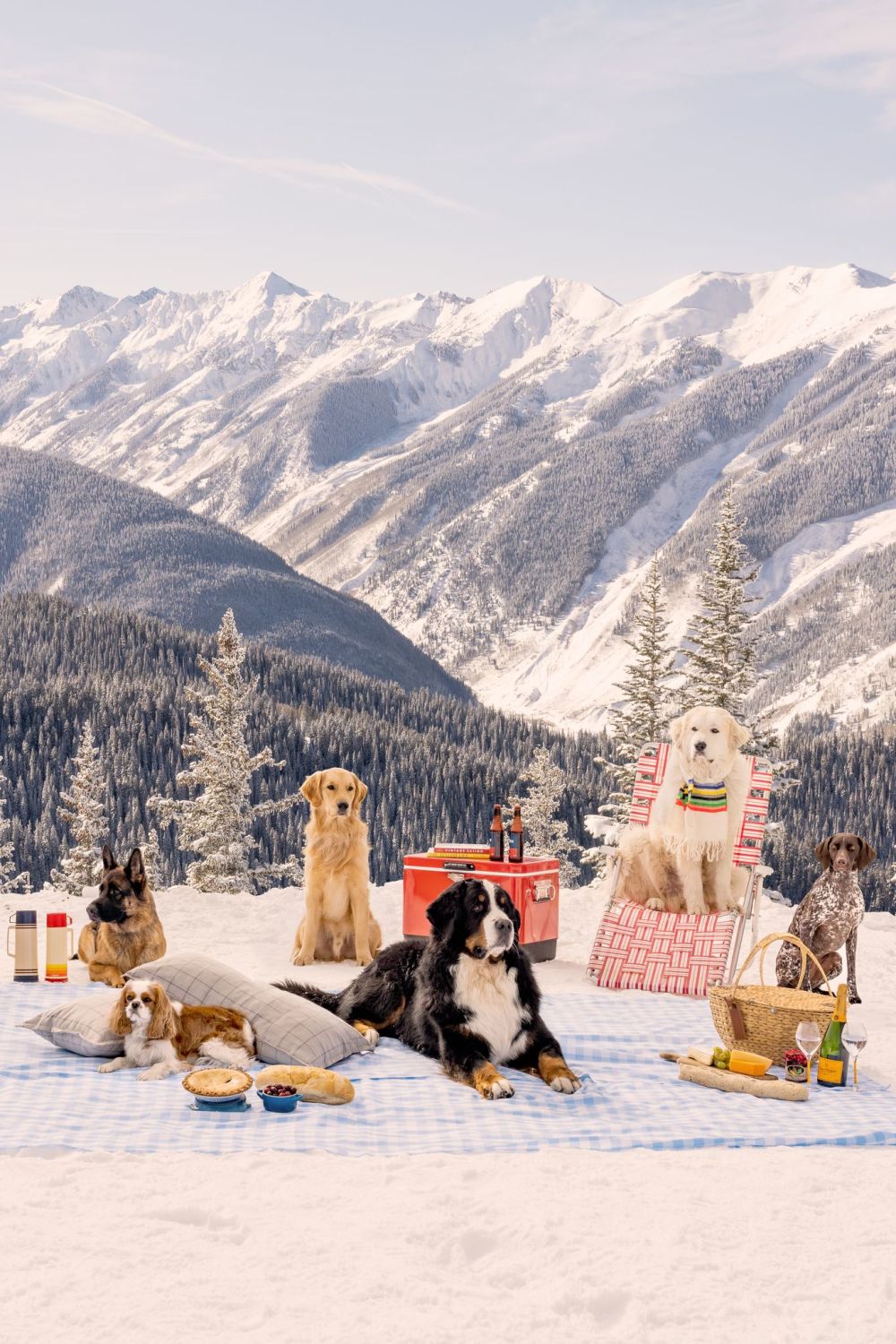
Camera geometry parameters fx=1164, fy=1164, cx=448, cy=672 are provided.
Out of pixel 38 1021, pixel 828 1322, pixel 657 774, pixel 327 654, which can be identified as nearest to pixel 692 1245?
pixel 828 1322

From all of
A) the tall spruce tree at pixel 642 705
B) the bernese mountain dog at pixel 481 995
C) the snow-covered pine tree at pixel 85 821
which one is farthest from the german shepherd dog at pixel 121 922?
the snow-covered pine tree at pixel 85 821

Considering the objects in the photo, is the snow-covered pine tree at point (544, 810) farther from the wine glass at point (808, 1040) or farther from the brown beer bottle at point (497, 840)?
the wine glass at point (808, 1040)

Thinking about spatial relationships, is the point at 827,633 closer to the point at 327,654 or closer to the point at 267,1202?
the point at 327,654

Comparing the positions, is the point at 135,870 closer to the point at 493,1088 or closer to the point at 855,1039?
the point at 493,1088

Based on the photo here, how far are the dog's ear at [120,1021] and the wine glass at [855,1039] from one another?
5.02 metres

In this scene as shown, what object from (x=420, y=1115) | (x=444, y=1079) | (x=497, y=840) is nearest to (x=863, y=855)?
(x=497, y=840)

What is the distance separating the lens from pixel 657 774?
1283 centimetres

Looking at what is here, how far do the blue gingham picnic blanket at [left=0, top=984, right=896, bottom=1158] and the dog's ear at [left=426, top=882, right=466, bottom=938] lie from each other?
975 millimetres

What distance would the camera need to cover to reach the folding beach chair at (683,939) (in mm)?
11383

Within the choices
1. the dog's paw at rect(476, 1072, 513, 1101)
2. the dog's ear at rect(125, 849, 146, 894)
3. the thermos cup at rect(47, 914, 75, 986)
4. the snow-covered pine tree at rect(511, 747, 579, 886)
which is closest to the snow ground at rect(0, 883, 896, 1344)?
the dog's paw at rect(476, 1072, 513, 1101)

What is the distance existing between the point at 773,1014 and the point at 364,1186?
3988 millimetres

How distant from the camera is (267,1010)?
328 inches

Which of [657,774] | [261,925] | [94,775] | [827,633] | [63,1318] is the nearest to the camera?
[63,1318]

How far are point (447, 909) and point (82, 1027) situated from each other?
274 centimetres
